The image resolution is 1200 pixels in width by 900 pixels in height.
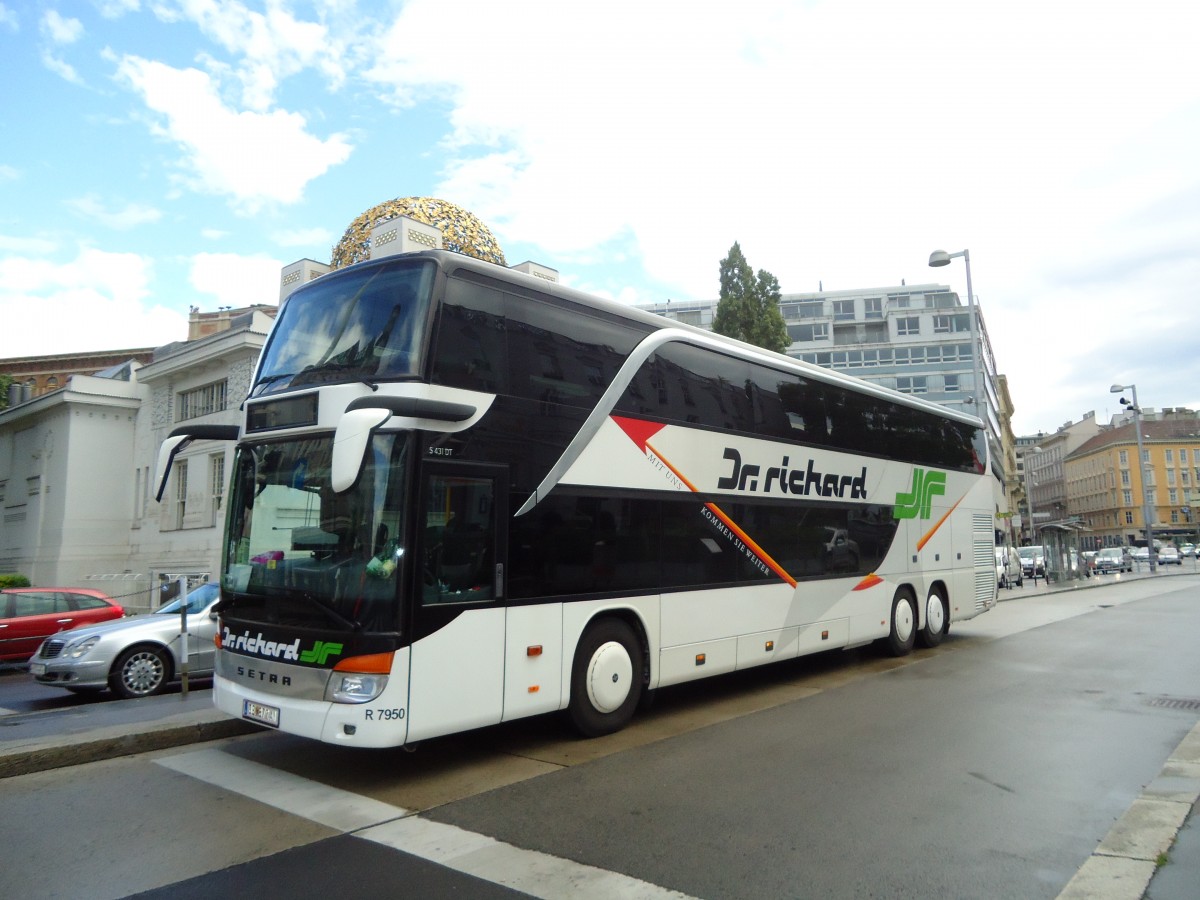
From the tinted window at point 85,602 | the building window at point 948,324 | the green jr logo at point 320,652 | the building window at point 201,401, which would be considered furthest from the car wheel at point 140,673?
the building window at point 948,324

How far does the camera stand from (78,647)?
10930mm

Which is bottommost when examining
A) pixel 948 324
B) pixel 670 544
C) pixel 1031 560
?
pixel 1031 560

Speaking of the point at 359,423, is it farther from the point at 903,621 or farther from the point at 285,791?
the point at 903,621

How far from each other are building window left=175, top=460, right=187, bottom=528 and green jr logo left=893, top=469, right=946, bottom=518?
27.1 m

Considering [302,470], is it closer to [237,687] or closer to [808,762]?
[237,687]

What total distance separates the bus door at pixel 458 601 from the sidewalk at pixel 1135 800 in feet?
10.1

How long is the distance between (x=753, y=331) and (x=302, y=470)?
101ft

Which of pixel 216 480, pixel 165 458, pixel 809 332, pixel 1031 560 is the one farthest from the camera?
pixel 809 332

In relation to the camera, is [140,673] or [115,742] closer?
[115,742]

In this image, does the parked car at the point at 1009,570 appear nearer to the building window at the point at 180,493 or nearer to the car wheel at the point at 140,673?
the car wheel at the point at 140,673

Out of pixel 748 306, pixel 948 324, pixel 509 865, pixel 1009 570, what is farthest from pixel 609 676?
pixel 948 324

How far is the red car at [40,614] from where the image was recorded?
1454 centimetres

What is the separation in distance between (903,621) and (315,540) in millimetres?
10338

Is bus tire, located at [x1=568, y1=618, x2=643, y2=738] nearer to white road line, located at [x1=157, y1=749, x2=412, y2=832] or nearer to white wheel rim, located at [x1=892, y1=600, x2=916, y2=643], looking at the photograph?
white road line, located at [x1=157, y1=749, x2=412, y2=832]
